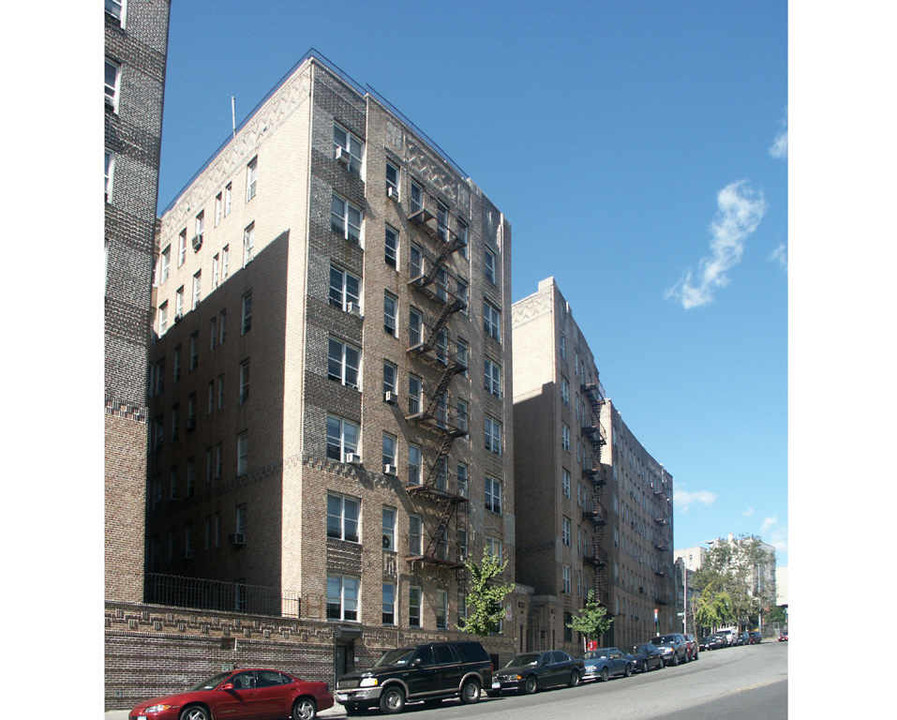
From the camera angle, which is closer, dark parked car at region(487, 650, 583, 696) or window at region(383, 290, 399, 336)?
dark parked car at region(487, 650, 583, 696)

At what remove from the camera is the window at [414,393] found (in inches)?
1610

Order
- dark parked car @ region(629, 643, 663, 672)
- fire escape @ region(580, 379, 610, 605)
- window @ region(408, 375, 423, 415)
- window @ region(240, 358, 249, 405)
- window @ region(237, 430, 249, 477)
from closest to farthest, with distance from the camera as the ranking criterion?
window @ region(237, 430, 249, 477), window @ region(240, 358, 249, 405), window @ region(408, 375, 423, 415), dark parked car @ region(629, 643, 663, 672), fire escape @ region(580, 379, 610, 605)

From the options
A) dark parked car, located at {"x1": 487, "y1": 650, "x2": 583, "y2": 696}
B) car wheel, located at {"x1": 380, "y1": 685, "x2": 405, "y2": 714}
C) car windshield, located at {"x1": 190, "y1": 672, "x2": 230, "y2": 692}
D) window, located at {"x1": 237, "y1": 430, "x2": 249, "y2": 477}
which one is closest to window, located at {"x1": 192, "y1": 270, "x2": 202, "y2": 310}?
window, located at {"x1": 237, "y1": 430, "x2": 249, "y2": 477}

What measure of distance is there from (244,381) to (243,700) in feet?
62.5

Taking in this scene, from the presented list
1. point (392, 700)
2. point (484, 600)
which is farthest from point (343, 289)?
point (392, 700)

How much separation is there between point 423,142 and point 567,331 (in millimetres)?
24078

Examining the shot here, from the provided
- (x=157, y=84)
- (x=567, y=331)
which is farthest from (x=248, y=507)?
(x=567, y=331)

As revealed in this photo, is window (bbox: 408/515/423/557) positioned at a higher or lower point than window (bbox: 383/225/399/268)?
lower

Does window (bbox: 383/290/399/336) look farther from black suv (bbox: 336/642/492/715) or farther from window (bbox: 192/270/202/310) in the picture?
black suv (bbox: 336/642/492/715)

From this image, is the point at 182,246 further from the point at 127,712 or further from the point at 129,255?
the point at 127,712

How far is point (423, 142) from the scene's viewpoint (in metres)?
45.3

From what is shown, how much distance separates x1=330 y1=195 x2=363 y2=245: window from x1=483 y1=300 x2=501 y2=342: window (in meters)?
12.1

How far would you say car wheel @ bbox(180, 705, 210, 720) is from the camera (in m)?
Answer: 20.1
